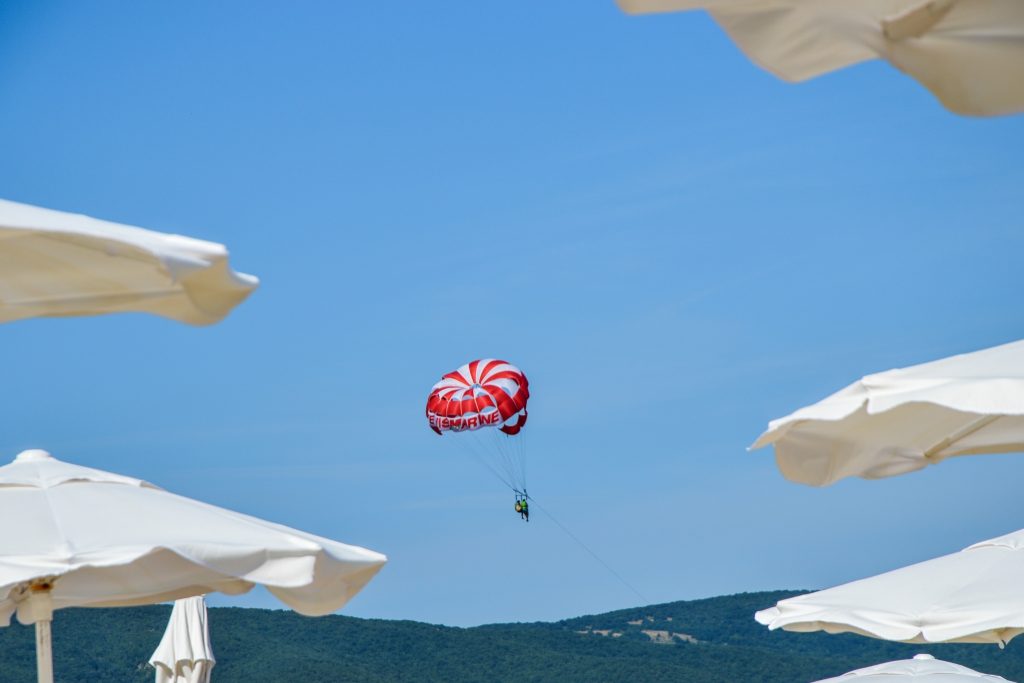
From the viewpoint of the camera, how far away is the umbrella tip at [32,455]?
662 centimetres

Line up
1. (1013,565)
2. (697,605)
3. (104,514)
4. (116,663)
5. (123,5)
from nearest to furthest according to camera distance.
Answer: (104,514) → (1013,565) → (116,663) → (123,5) → (697,605)

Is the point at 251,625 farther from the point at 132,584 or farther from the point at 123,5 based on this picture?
the point at 132,584

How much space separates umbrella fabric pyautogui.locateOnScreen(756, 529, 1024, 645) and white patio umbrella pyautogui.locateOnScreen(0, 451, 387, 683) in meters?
2.45

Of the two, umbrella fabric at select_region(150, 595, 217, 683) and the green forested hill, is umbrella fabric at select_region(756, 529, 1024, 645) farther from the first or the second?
the green forested hill

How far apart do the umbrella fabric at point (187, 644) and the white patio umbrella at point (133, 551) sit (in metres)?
6.72

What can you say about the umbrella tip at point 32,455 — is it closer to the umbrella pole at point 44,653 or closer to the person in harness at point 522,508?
the umbrella pole at point 44,653

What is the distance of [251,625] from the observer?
96.4 feet

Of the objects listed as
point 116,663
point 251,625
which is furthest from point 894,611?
point 251,625

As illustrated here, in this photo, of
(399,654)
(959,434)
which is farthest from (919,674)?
(399,654)

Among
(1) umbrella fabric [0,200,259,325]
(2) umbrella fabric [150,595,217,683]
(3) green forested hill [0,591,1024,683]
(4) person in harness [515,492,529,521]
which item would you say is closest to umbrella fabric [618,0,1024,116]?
(1) umbrella fabric [0,200,259,325]

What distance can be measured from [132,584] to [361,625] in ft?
83.6

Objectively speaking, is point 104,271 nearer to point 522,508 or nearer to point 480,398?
point 480,398

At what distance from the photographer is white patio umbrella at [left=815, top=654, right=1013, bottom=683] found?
24.2ft

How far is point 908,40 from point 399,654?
28144mm
